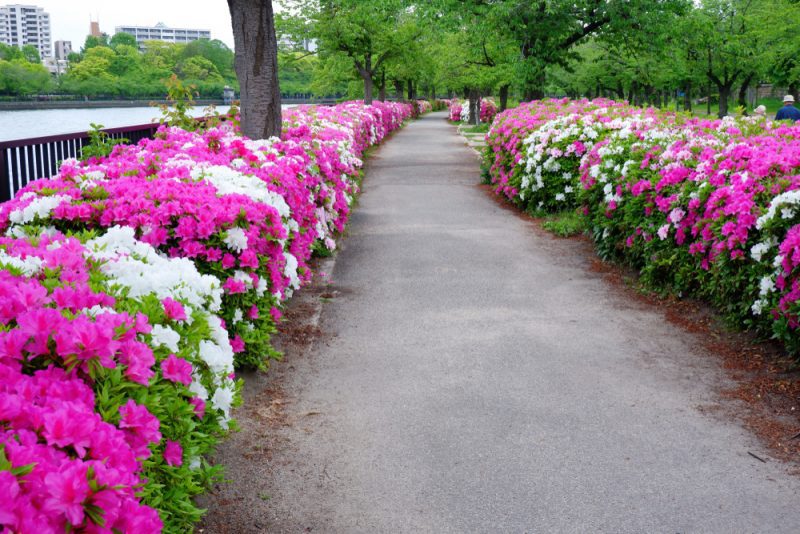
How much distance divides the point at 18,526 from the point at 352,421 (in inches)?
124

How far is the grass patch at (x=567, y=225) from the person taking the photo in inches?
420

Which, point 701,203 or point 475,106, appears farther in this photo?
point 475,106

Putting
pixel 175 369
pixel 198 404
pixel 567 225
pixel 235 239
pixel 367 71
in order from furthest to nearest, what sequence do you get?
1. pixel 367 71
2. pixel 567 225
3. pixel 235 239
4. pixel 198 404
5. pixel 175 369

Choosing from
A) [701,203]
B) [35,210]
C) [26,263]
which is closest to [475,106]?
[701,203]

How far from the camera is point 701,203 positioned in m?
6.57

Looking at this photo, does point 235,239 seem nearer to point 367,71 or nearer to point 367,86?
point 367,86

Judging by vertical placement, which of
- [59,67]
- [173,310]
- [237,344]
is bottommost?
[237,344]

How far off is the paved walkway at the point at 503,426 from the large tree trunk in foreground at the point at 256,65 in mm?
3229

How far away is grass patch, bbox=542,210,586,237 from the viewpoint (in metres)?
10.7

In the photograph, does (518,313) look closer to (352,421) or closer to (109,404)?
(352,421)

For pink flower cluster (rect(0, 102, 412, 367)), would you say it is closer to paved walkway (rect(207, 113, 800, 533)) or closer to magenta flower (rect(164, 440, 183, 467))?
paved walkway (rect(207, 113, 800, 533))

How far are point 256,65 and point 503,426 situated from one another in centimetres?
699

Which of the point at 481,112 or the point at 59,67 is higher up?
the point at 59,67

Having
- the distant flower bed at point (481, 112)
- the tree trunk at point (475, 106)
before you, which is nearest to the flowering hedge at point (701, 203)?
the distant flower bed at point (481, 112)
